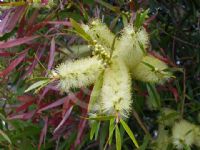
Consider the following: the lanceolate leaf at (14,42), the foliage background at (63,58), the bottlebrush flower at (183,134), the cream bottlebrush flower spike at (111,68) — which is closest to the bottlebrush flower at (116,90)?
the cream bottlebrush flower spike at (111,68)

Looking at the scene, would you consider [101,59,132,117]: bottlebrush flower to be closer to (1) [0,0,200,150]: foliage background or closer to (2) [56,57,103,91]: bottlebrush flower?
(2) [56,57,103,91]: bottlebrush flower

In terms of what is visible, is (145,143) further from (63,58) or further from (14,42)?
(14,42)

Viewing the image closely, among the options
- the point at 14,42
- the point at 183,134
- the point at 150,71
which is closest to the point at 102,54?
the point at 150,71

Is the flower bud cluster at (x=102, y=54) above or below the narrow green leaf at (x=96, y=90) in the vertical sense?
above

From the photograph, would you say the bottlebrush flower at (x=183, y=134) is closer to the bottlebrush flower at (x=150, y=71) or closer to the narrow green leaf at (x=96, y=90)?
the bottlebrush flower at (x=150, y=71)

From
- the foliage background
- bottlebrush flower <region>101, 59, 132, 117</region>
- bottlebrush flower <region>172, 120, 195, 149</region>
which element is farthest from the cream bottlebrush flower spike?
bottlebrush flower <region>172, 120, 195, 149</region>

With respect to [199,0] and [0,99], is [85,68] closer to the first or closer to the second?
[0,99]

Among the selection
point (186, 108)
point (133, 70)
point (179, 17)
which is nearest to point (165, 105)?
point (186, 108)
